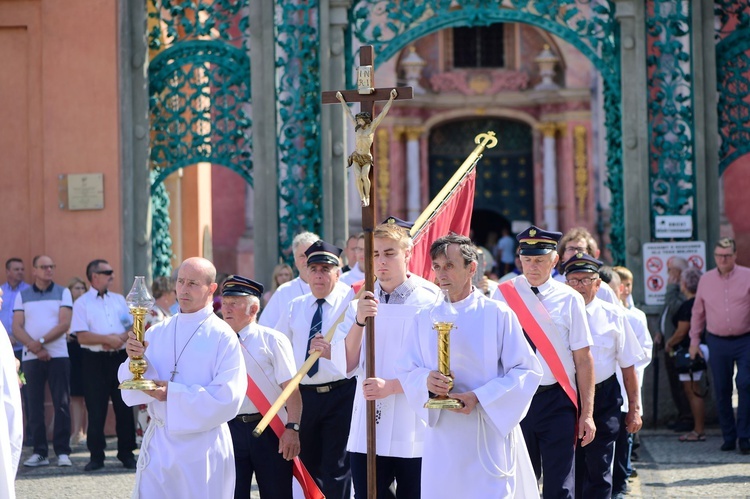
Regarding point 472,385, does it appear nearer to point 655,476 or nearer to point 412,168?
point 655,476

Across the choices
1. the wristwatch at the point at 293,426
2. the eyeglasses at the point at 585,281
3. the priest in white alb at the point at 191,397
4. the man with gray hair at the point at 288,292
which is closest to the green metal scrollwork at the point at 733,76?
the man with gray hair at the point at 288,292

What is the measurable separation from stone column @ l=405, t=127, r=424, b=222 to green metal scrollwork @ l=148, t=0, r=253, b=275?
14.5 meters

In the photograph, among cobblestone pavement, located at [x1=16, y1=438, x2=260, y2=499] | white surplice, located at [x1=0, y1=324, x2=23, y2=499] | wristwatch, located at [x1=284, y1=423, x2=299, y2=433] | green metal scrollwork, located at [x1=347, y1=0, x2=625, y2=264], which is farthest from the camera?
green metal scrollwork, located at [x1=347, y1=0, x2=625, y2=264]

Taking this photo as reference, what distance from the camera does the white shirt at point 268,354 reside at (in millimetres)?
8508

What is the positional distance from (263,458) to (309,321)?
1383mm

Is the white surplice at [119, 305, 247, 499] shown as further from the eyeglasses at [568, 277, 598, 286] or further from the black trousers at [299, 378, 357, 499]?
the eyeglasses at [568, 277, 598, 286]

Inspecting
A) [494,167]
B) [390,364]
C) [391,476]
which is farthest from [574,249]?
[494,167]

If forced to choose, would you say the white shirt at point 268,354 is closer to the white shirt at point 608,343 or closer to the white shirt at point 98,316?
the white shirt at point 608,343

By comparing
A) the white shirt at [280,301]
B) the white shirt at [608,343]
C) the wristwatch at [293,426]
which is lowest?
the wristwatch at [293,426]

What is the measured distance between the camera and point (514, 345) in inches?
287

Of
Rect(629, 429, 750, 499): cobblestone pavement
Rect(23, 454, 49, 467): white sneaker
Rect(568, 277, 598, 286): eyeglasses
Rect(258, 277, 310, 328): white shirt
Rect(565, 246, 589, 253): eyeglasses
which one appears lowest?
Rect(629, 429, 750, 499): cobblestone pavement

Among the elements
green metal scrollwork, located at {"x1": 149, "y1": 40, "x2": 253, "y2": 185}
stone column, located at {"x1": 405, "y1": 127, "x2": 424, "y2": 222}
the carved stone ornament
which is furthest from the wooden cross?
the carved stone ornament

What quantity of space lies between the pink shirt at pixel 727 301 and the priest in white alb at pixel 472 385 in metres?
6.48

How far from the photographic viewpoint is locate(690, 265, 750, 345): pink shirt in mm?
13289
